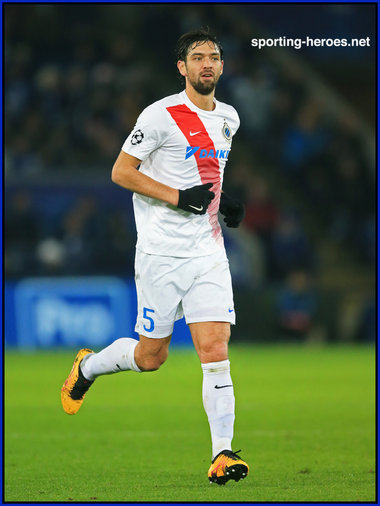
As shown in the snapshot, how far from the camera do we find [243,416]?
9.30 meters

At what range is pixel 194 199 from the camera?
6.26 m

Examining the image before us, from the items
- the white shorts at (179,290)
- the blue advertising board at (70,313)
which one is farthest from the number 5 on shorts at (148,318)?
the blue advertising board at (70,313)

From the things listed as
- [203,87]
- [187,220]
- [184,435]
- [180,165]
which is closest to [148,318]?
[187,220]

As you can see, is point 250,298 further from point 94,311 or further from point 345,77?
point 345,77

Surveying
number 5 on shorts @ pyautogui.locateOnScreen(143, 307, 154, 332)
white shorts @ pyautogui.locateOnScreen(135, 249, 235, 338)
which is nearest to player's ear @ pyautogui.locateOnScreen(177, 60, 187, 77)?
white shorts @ pyautogui.locateOnScreen(135, 249, 235, 338)

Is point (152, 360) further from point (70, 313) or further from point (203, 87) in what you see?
point (70, 313)

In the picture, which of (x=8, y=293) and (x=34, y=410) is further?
(x=8, y=293)

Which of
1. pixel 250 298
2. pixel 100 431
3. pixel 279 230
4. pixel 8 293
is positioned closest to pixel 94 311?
pixel 8 293

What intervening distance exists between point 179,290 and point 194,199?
615 millimetres

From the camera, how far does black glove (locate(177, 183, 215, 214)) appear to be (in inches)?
247

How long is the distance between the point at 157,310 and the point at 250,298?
9.90 m

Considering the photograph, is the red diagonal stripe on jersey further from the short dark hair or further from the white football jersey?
the short dark hair

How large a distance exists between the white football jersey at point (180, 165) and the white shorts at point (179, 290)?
69mm

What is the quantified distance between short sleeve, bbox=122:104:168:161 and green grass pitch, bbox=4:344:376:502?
A: 197 centimetres
